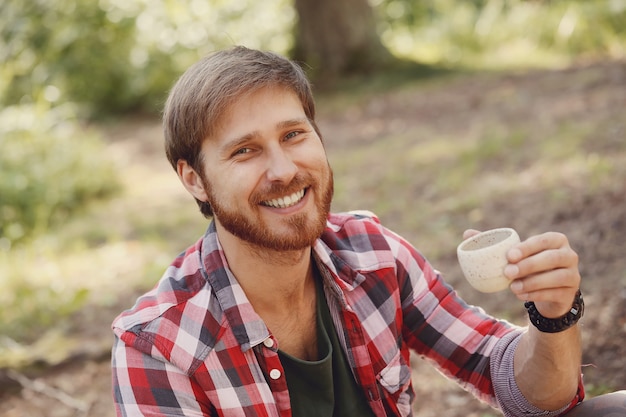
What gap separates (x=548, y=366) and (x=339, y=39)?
34.8ft

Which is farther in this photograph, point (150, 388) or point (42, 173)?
point (42, 173)

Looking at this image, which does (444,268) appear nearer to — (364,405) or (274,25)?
(364,405)

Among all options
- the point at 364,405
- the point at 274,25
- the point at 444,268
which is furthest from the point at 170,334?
the point at 274,25

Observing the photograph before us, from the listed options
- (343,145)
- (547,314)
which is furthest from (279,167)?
(343,145)

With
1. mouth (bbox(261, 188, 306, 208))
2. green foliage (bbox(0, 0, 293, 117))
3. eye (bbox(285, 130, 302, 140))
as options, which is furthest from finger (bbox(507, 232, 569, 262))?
green foliage (bbox(0, 0, 293, 117))

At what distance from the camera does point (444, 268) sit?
4848 millimetres

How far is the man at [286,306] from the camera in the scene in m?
2.07

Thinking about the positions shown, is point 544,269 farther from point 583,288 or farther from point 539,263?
point 583,288

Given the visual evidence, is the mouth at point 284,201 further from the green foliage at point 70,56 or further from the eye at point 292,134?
the green foliage at point 70,56

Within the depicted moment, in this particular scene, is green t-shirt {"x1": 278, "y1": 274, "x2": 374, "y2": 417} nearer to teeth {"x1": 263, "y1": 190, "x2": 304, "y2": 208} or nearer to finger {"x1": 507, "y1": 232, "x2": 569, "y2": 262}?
teeth {"x1": 263, "y1": 190, "x2": 304, "y2": 208}

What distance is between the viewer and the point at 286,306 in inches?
93.4

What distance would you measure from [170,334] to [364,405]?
711 millimetres

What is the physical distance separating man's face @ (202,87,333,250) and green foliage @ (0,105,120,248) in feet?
16.4

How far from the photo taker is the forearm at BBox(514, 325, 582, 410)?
2.06 metres
